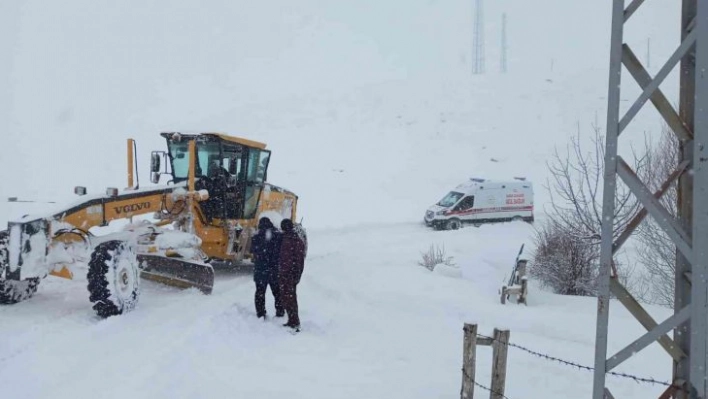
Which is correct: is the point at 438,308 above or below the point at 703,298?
below

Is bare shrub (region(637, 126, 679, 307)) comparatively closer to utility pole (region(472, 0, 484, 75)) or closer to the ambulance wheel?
the ambulance wheel

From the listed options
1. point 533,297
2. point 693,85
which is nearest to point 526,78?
point 533,297

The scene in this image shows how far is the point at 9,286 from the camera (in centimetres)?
873

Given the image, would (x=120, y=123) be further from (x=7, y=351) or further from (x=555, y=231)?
(x=7, y=351)

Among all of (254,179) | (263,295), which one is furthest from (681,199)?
(254,179)

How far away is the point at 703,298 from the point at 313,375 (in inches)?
166

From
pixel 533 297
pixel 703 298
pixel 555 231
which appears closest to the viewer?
pixel 703 298

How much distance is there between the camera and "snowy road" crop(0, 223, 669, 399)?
6.24m

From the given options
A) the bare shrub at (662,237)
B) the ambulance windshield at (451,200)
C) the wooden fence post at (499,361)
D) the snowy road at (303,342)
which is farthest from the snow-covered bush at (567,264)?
the ambulance windshield at (451,200)

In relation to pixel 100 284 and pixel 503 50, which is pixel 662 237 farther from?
pixel 503 50

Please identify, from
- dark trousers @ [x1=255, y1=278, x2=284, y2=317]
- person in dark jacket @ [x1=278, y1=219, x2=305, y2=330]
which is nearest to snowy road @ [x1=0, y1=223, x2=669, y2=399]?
dark trousers @ [x1=255, y1=278, x2=284, y2=317]

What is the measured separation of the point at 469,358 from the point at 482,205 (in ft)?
67.3

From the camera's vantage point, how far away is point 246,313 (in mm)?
9188

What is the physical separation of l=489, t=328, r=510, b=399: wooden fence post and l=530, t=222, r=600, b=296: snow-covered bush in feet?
31.0
